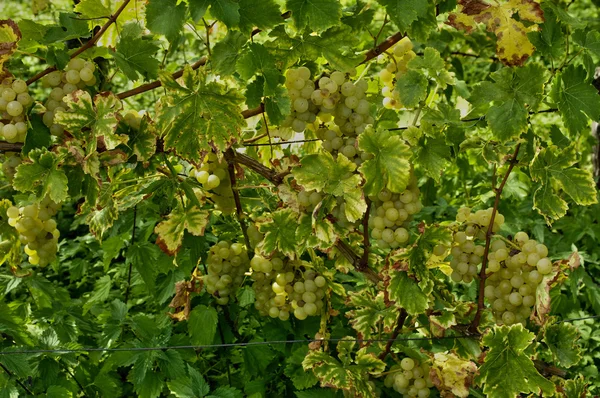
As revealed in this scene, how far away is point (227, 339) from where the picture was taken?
198 centimetres

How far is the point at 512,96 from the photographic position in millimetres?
1395

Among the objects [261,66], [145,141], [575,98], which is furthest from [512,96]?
[145,141]

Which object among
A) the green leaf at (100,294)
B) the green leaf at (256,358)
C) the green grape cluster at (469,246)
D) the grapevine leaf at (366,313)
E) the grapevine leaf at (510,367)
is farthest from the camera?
the green leaf at (100,294)

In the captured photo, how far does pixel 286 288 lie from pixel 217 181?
300mm

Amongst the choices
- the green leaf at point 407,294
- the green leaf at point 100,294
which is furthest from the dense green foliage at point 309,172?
the green leaf at point 100,294

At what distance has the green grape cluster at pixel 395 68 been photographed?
1.63 m

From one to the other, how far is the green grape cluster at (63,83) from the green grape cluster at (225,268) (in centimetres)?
52

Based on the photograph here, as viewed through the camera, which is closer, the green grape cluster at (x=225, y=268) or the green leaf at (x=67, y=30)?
the green leaf at (x=67, y=30)

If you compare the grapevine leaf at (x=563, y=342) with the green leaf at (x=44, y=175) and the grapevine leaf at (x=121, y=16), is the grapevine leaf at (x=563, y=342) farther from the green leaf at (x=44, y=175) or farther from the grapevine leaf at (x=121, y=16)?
the grapevine leaf at (x=121, y=16)

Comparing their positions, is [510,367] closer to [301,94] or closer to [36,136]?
[301,94]

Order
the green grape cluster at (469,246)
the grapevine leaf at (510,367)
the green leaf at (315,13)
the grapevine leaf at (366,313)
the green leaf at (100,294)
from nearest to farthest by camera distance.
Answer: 1. the green leaf at (315,13)
2. the grapevine leaf at (510,367)
3. the green grape cluster at (469,246)
4. the grapevine leaf at (366,313)
5. the green leaf at (100,294)

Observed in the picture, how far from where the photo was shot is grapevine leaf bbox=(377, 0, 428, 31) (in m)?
1.33

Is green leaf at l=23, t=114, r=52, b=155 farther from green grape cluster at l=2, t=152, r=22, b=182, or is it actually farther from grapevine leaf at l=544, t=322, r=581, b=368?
grapevine leaf at l=544, t=322, r=581, b=368

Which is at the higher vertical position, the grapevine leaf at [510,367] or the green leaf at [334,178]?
the green leaf at [334,178]
